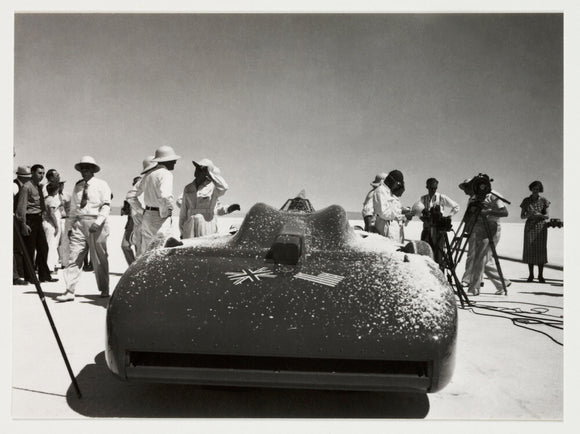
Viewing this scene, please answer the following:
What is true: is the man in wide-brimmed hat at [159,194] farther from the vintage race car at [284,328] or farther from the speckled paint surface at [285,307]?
the vintage race car at [284,328]

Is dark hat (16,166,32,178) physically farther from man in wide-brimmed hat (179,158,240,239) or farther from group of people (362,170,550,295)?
group of people (362,170,550,295)

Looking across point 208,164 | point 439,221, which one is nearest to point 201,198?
point 208,164

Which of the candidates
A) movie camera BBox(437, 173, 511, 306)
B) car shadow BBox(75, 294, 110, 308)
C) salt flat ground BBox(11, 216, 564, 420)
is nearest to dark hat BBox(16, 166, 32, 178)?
car shadow BBox(75, 294, 110, 308)

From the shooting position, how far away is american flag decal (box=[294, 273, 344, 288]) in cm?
244

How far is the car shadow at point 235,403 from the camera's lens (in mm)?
2611

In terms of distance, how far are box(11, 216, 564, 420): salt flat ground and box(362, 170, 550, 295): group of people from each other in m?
2.04

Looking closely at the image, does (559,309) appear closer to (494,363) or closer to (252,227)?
(494,363)

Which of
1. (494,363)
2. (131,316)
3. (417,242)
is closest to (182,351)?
(131,316)

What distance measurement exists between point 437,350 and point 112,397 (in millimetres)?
1808

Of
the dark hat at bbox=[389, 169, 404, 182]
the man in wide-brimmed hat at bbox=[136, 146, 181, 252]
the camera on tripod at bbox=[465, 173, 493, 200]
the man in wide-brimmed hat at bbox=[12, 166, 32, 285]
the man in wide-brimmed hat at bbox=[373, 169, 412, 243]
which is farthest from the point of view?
the dark hat at bbox=[389, 169, 404, 182]

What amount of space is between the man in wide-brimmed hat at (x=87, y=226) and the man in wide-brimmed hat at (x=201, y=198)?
929 mm

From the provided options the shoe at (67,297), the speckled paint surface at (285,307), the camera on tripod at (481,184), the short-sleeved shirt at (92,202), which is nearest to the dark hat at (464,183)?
the camera on tripod at (481,184)
